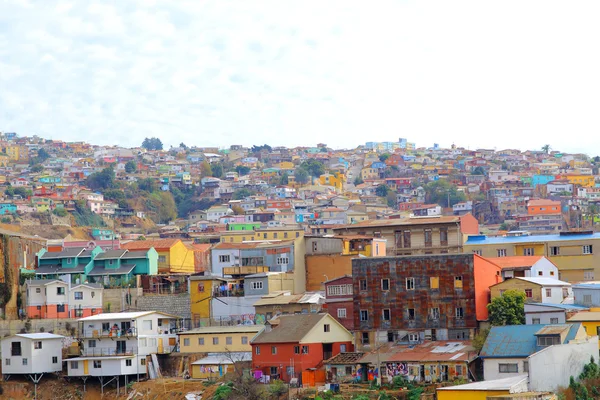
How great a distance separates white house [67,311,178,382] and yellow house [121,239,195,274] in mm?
11635

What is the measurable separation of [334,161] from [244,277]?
391 feet

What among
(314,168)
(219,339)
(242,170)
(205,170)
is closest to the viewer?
(219,339)

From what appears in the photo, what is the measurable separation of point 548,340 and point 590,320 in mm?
3080

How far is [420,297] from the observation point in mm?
48031

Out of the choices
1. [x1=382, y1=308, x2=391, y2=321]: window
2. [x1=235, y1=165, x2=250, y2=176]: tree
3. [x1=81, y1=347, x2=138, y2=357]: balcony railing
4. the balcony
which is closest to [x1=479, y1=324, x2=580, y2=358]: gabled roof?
[x1=382, y1=308, x2=391, y2=321]: window

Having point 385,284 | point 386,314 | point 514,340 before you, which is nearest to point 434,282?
point 385,284

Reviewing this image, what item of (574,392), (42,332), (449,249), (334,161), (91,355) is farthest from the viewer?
(334,161)

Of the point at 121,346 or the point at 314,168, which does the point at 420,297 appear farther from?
the point at 314,168

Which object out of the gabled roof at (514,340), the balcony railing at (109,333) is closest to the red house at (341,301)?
the gabled roof at (514,340)

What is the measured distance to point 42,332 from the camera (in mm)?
55969

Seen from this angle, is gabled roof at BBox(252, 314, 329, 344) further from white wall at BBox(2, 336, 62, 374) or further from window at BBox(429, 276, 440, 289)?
white wall at BBox(2, 336, 62, 374)

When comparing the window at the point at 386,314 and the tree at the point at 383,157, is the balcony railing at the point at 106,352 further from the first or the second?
the tree at the point at 383,157

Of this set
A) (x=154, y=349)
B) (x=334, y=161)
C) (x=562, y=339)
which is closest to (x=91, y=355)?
(x=154, y=349)

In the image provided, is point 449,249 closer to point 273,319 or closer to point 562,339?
point 273,319
